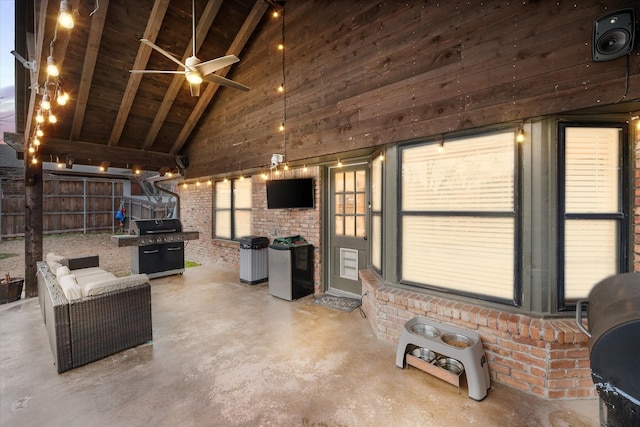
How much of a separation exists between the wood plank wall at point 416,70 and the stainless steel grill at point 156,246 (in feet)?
8.81

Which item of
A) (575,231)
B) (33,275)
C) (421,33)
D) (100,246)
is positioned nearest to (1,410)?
(33,275)

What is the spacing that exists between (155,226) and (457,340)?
6.11 m

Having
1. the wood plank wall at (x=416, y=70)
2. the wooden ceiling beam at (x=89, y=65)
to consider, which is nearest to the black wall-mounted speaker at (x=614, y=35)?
the wood plank wall at (x=416, y=70)

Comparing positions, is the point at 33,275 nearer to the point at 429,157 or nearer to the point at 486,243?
the point at 429,157

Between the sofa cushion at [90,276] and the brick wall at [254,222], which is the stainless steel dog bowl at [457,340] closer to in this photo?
the brick wall at [254,222]

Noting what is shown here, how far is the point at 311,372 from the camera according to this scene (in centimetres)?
264

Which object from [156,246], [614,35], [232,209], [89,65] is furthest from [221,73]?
[614,35]

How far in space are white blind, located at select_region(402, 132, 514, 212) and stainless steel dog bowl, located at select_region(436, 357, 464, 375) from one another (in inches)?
57.7

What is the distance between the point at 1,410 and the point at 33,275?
3825mm

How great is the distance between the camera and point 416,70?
306cm

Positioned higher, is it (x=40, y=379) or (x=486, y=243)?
(x=486, y=243)

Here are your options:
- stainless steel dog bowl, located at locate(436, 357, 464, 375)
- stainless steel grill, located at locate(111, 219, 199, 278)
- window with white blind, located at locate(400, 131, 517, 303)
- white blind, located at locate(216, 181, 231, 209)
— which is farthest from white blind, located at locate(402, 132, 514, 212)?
stainless steel grill, located at locate(111, 219, 199, 278)

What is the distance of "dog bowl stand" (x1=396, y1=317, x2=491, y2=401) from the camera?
2256 mm

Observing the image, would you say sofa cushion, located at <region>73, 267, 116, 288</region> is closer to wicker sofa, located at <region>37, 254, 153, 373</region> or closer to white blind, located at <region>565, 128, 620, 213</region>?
wicker sofa, located at <region>37, 254, 153, 373</region>
